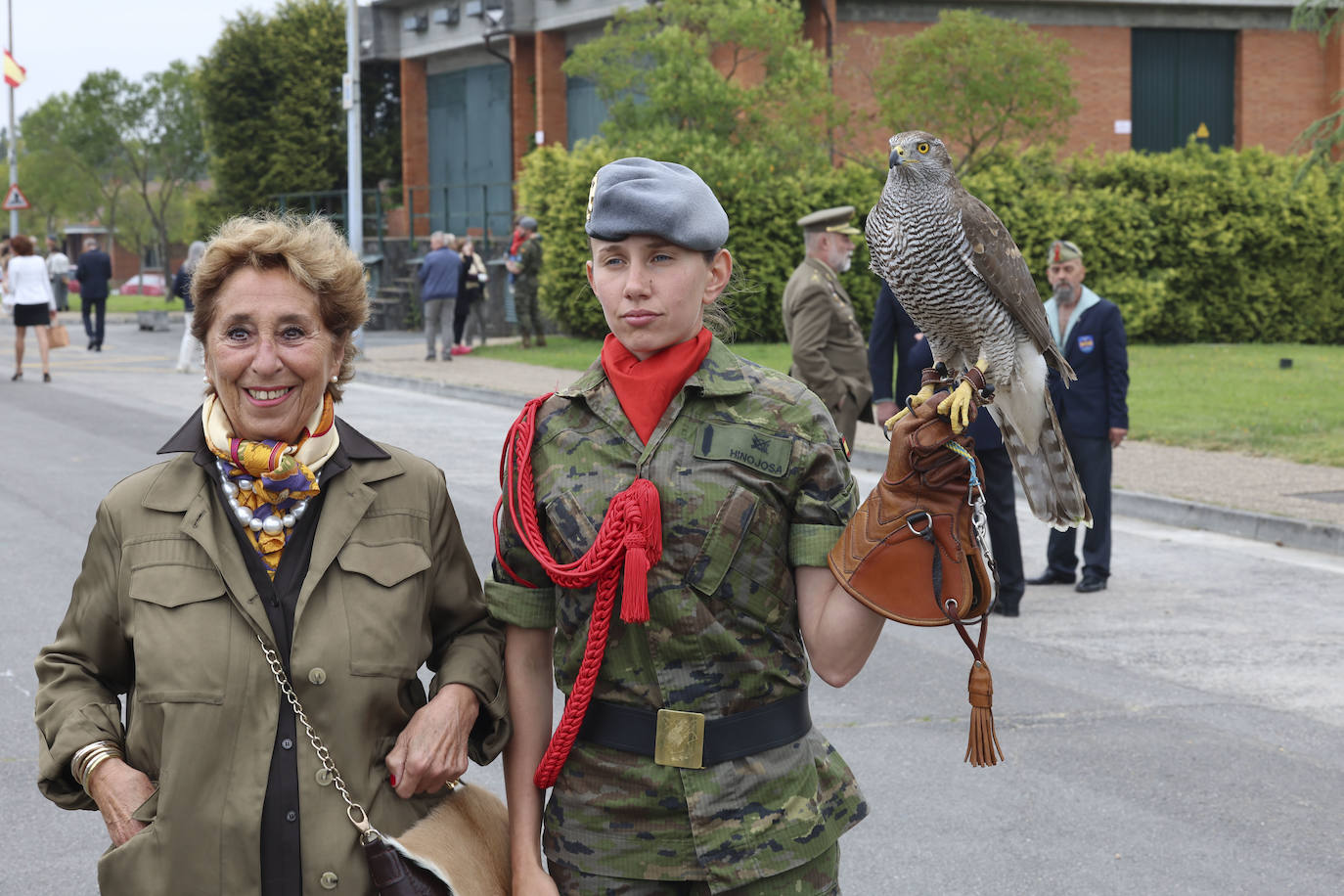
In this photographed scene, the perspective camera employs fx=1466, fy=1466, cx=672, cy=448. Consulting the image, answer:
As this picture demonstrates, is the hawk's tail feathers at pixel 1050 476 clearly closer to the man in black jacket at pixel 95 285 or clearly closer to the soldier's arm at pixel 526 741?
the soldier's arm at pixel 526 741

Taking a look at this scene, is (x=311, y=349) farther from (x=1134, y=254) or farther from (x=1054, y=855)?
(x=1134, y=254)

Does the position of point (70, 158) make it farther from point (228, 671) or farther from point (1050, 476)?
point (228, 671)

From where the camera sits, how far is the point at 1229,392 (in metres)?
18.6

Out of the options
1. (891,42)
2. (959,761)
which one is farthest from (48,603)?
(891,42)

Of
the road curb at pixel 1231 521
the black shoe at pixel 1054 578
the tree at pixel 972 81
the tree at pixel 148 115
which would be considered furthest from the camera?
the tree at pixel 148 115

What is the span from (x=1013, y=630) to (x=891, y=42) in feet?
67.8

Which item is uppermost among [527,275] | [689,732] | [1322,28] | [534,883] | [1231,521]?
[1322,28]

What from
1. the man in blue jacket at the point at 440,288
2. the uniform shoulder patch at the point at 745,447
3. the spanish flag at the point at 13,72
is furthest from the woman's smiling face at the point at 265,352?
the spanish flag at the point at 13,72

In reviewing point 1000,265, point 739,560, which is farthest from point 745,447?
point 1000,265

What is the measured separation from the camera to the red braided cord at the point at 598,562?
2.46m

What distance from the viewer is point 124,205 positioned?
65938 millimetres

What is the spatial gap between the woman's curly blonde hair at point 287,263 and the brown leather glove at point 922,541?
1.07m

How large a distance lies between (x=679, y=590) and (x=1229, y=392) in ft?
57.6

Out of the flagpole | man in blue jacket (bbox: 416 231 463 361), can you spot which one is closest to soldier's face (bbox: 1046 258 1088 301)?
man in blue jacket (bbox: 416 231 463 361)
